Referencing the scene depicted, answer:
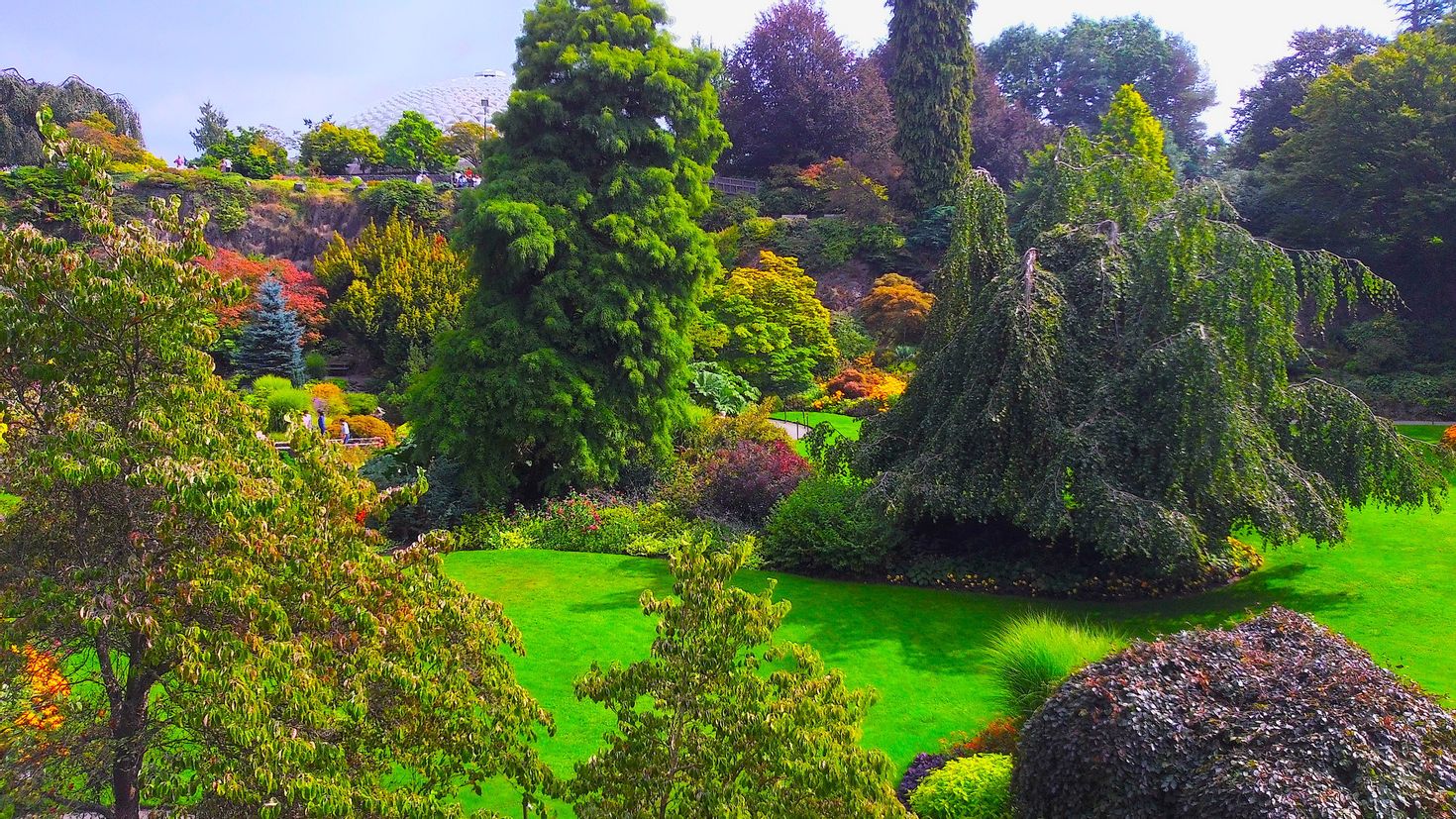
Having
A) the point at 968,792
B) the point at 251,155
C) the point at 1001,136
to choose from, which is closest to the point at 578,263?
the point at 968,792

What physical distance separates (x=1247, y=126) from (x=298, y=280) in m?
41.0

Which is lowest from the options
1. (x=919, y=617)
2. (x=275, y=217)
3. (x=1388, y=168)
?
(x=919, y=617)

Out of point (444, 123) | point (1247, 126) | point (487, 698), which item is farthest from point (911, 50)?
point (444, 123)

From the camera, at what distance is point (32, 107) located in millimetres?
39219

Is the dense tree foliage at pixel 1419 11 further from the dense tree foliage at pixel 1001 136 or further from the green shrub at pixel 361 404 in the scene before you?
the green shrub at pixel 361 404

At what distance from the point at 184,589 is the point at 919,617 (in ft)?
25.9

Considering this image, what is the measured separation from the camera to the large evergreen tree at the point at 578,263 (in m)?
14.1

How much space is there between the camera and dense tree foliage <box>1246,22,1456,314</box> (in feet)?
83.5

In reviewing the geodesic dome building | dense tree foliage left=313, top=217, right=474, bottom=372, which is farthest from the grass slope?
the geodesic dome building

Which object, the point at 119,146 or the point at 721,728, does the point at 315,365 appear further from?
the point at 721,728

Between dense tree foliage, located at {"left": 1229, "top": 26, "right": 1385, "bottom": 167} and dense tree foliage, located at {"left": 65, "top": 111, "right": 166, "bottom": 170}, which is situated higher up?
dense tree foliage, located at {"left": 1229, "top": 26, "right": 1385, "bottom": 167}

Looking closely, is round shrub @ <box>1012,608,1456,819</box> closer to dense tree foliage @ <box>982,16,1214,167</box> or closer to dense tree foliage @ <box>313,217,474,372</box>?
dense tree foliage @ <box>313,217,474,372</box>

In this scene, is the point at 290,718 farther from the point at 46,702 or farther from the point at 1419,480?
the point at 1419,480

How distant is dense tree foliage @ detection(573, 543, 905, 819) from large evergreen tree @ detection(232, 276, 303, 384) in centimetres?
2532
